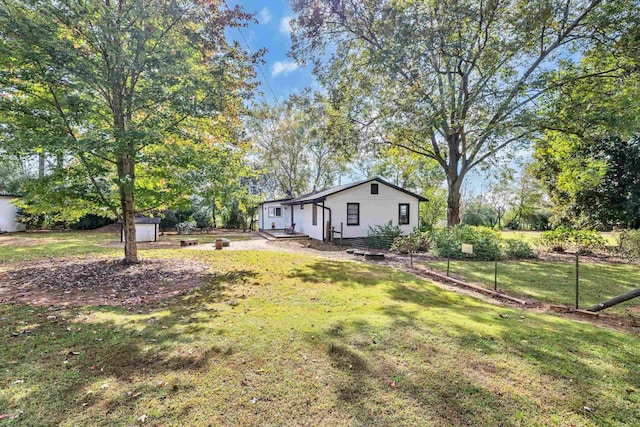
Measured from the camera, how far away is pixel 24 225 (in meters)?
20.1

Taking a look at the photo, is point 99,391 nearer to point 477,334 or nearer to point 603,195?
point 477,334

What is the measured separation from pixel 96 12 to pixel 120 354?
7.44 meters

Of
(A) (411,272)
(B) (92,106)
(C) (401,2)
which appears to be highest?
(C) (401,2)

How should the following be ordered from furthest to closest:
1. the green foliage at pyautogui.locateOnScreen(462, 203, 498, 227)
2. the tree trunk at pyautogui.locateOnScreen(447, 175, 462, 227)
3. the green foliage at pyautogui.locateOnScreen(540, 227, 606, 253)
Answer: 1. the green foliage at pyautogui.locateOnScreen(462, 203, 498, 227)
2. the tree trunk at pyautogui.locateOnScreen(447, 175, 462, 227)
3. the green foliage at pyautogui.locateOnScreen(540, 227, 606, 253)

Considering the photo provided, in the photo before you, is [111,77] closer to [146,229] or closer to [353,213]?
[146,229]

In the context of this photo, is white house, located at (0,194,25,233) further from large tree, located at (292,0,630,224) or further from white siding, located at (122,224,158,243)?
large tree, located at (292,0,630,224)

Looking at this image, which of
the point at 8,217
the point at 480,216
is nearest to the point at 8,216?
the point at 8,217

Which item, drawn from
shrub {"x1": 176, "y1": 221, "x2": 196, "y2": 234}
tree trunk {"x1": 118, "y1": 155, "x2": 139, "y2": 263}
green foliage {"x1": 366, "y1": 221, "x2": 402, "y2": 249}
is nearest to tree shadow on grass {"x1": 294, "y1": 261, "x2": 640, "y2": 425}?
tree trunk {"x1": 118, "y1": 155, "x2": 139, "y2": 263}

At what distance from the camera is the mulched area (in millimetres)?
5596

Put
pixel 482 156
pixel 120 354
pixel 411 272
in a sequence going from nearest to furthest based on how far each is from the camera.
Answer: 1. pixel 120 354
2. pixel 411 272
3. pixel 482 156

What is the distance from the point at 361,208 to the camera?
17297mm

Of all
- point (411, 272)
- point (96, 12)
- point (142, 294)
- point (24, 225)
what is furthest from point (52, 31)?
point (24, 225)

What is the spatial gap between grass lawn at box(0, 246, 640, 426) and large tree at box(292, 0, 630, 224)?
30.9 feet

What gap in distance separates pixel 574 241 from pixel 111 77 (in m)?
19.8
